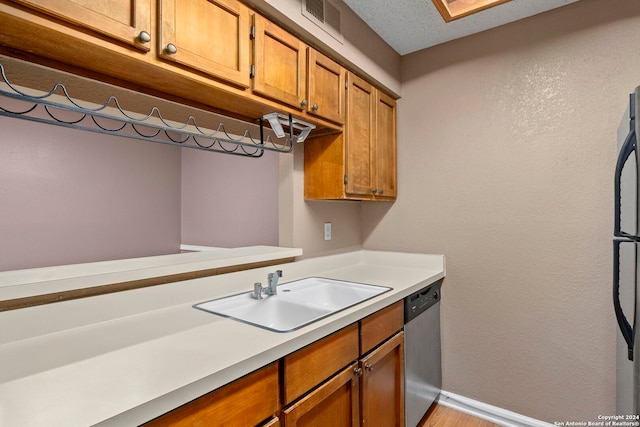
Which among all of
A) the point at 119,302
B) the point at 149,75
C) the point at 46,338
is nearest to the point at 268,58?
the point at 149,75

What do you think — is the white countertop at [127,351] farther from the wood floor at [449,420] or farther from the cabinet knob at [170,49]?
the wood floor at [449,420]

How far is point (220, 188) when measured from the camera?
344cm

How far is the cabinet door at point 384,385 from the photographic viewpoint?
4.73 ft

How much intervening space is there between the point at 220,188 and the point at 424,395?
2596 millimetres

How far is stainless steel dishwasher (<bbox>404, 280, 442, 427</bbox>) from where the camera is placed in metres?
1.80

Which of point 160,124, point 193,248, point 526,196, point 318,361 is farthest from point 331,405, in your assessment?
point 193,248

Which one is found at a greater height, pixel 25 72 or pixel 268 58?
pixel 268 58

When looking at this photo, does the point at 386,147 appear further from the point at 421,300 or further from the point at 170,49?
the point at 170,49

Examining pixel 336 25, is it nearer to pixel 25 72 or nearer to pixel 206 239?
pixel 25 72

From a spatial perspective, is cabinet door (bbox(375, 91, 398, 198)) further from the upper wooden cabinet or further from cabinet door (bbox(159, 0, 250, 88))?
cabinet door (bbox(159, 0, 250, 88))

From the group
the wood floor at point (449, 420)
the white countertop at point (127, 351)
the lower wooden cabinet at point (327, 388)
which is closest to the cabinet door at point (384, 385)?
the lower wooden cabinet at point (327, 388)

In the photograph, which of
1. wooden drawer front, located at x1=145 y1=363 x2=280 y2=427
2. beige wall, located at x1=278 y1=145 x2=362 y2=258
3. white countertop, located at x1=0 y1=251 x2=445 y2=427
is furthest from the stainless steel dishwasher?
wooden drawer front, located at x1=145 y1=363 x2=280 y2=427

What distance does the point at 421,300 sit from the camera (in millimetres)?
1968

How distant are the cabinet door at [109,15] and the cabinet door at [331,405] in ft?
4.09
